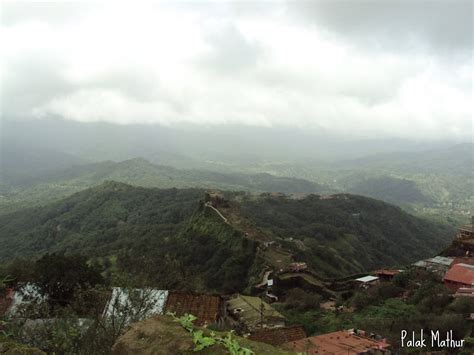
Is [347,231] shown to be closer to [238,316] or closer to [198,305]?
[238,316]

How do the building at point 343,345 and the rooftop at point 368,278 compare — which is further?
the rooftop at point 368,278

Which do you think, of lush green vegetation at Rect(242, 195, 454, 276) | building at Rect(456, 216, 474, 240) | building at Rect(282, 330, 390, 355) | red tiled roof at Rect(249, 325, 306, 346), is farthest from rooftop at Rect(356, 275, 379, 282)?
building at Rect(282, 330, 390, 355)

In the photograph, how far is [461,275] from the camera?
3206 cm

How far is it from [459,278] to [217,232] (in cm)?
3400

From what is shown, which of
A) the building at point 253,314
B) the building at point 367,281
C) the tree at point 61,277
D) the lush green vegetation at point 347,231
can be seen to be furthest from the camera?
the lush green vegetation at point 347,231

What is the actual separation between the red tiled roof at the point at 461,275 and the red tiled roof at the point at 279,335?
16250 mm

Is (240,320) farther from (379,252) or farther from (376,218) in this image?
(376,218)

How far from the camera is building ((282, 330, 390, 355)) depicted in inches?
678

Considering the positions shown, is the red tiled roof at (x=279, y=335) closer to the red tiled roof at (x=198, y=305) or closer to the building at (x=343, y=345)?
the building at (x=343, y=345)

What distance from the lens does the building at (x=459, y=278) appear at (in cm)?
3039

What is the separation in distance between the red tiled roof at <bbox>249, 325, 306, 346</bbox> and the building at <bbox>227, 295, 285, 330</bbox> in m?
2.25

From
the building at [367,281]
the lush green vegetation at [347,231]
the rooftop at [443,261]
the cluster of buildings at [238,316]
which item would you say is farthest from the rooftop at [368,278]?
the cluster of buildings at [238,316]

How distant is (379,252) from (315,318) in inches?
2384

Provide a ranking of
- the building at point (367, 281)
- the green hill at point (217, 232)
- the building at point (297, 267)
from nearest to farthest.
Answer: the building at point (367, 281) → the building at point (297, 267) → the green hill at point (217, 232)
